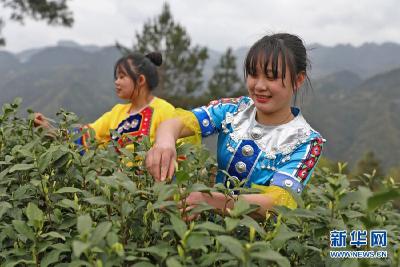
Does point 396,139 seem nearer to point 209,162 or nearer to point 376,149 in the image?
point 376,149

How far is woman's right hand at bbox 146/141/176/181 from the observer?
61.5 inches

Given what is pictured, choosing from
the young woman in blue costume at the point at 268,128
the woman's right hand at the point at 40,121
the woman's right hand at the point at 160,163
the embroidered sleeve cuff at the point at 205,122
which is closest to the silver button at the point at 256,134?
the young woman in blue costume at the point at 268,128

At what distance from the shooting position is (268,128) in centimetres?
217

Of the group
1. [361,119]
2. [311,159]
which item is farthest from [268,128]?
[361,119]

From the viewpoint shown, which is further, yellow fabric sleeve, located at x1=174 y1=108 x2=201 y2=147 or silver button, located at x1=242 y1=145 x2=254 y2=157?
yellow fabric sleeve, located at x1=174 y1=108 x2=201 y2=147

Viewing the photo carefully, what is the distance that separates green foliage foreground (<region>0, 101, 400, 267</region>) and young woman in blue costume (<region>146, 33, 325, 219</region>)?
0.32 meters

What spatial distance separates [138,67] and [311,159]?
2.52 meters

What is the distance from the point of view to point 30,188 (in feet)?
5.33

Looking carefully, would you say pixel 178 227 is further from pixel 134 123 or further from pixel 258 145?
pixel 134 123

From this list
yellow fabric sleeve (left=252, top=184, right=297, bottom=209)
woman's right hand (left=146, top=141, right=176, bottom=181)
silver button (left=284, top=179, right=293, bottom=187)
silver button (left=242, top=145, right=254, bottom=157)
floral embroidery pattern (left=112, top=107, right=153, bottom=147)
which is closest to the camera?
woman's right hand (left=146, top=141, right=176, bottom=181)

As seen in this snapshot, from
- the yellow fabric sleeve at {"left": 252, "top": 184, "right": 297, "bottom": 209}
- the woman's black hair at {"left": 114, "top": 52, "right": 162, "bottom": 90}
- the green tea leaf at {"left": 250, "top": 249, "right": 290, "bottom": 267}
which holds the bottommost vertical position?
→ the yellow fabric sleeve at {"left": 252, "top": 184, "right": 297, "bottom": 209}

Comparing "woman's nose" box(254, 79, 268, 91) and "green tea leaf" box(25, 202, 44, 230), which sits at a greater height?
"woman's nose" box(254, 79, 268, 91)

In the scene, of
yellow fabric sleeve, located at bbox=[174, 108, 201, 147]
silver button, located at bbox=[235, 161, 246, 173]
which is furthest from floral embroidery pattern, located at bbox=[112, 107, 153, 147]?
silver button, located at bbox=[235, 161, 246, 173]

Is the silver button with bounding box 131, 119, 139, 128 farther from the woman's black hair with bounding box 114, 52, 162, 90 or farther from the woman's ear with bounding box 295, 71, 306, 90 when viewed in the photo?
the woman's ear with bounding box 295, 71, 306, 90
